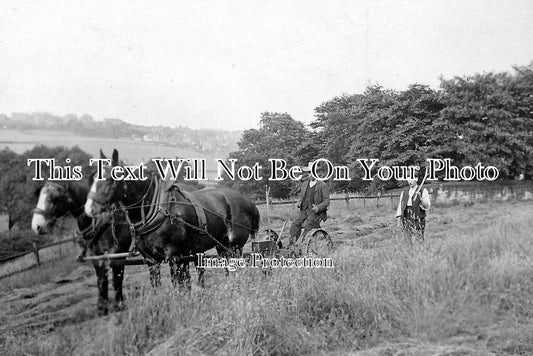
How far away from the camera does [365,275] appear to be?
17.4ft

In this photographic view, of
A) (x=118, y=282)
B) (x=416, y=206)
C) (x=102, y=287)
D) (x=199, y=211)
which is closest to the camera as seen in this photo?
(x=102, y=287)

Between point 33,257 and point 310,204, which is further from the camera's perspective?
point 310,204

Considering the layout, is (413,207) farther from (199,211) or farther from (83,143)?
(83,143)

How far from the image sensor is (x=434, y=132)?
37.7 ft

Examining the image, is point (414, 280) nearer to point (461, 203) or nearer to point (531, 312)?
point (531, 312)

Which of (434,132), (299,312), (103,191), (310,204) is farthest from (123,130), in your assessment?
(434,132)

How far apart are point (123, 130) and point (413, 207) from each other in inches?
207

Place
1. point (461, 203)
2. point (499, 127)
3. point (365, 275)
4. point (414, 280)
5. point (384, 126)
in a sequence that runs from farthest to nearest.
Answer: point (384, 126), point (499, 127), point (461, 203), point (365, 275), point (414, 280)

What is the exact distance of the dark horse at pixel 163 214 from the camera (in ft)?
14.5

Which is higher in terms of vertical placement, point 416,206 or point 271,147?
point 271,147

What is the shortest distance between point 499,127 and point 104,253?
11048 mm

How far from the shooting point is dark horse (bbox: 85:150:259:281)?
14.5 ft

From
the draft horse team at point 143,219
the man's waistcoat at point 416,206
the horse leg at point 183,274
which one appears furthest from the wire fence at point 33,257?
the man's waistcoat at point 416,206

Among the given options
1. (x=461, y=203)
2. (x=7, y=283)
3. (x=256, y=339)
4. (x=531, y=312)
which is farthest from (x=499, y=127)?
(x=7, y=283)
